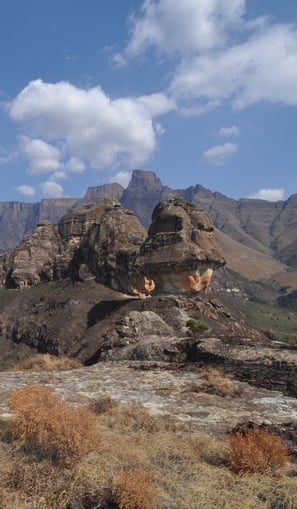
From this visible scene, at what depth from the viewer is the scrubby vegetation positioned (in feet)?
15.9

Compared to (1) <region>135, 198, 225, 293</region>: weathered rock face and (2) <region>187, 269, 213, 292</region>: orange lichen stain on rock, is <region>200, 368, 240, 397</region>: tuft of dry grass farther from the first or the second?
(2) <region>187, 269, 213, 292</region>: orange lichen stain on rock

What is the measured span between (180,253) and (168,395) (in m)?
23.8

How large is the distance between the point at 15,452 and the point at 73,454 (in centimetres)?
90

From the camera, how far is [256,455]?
5.79 meters

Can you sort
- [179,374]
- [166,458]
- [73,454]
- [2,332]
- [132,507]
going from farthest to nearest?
1. [2,332]
2. [179,374]
3. [166,458]
4. [73,454]
5. [132,507]

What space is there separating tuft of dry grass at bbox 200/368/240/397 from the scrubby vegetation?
3463 mm

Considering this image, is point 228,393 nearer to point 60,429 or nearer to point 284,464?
Result: point 284,464

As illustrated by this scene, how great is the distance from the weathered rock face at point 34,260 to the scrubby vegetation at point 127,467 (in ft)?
175

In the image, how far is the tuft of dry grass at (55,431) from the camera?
18.4 ft

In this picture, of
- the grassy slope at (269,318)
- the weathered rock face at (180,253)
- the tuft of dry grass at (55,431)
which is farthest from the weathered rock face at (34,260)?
the grassy slope at (269,318)

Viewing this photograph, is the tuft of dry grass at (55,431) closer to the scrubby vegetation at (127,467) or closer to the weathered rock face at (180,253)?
the scrubby vegetation at (127,467)

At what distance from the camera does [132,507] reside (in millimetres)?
4641

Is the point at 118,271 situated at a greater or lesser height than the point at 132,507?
greater

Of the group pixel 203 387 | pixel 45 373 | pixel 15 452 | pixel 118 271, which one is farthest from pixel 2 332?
pixel 15 452
